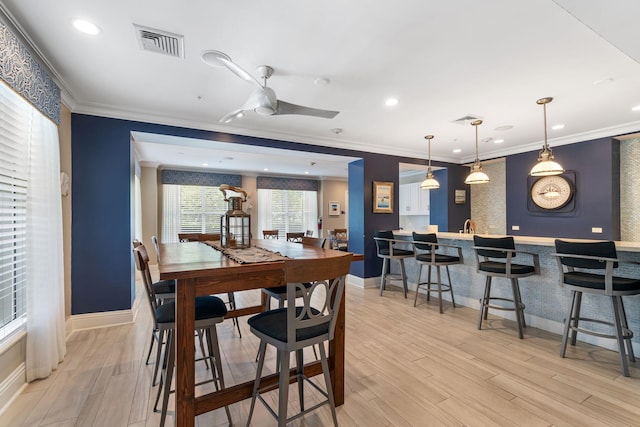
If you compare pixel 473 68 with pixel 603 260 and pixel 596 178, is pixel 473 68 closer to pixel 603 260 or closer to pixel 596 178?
pixel 603 260

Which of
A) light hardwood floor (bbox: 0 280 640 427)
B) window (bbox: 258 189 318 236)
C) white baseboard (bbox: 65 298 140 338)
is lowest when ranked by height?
light hardwood floor (bbox: 0 280 640 427)

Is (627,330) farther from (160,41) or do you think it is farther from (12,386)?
(12,386)

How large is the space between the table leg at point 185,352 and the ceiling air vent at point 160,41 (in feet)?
5.71

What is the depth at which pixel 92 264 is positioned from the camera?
10.7 feet

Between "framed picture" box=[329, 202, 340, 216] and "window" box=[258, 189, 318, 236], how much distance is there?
45cm

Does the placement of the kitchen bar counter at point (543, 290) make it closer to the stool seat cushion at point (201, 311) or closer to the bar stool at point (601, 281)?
the bar stool at point (601, 281)

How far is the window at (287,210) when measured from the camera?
812 centimetres

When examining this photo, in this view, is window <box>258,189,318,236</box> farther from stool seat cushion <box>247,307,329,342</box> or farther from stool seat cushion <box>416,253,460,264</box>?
stool seat cushion <box>247,307,329,342</box>

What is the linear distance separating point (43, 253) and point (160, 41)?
1.89m

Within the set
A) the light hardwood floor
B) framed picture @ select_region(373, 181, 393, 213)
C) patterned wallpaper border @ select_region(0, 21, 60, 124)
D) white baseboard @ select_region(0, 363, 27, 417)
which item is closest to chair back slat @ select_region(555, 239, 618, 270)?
the light hardwood floor

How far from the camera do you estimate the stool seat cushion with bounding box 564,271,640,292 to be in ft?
7.35

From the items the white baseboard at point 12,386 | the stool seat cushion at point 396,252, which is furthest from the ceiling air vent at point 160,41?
the stool seat cushion at point 396,252

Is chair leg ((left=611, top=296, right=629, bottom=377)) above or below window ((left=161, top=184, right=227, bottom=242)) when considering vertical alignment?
below

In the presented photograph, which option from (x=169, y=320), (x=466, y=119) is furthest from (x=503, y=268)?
(x=169, y=320)
